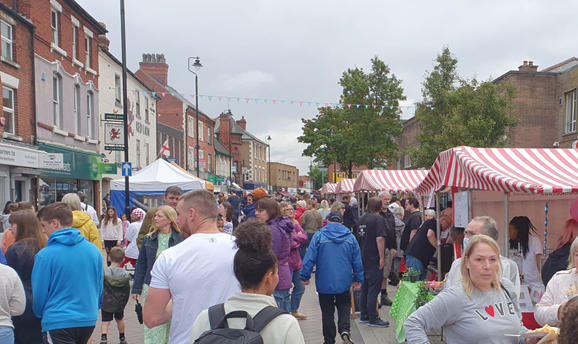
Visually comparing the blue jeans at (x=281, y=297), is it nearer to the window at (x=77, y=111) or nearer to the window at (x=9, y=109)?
the window at (x=9, y=109)

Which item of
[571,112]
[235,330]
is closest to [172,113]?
[571,112]

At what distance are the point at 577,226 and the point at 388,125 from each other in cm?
2494

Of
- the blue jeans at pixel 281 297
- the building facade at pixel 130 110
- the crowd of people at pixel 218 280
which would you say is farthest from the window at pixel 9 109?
the blue jeans at pixel 281 297

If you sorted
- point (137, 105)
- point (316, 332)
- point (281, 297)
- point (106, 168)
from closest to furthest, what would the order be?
point (281, 297)
point (316, 332)
point (106, 168)
point (137, 105)

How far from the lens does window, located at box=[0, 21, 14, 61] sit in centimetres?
1512

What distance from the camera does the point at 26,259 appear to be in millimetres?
4355

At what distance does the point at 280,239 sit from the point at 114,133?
12.1 meters

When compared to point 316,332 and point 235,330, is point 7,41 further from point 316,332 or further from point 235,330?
point 235,330

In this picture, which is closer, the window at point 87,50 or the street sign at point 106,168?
the street sign at point 106,168

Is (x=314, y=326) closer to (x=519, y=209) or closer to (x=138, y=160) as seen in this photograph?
(x=519, y=209)

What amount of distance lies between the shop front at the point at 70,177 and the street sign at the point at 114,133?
2019 mm

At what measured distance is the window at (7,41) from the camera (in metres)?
15.1

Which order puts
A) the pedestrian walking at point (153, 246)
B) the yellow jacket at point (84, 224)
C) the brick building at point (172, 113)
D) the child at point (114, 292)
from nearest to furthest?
the pedestrian walking at point (153, 246), the child at point (114, 292), the yellow jacket at point (84, 224), the brick building at point (172, 113)

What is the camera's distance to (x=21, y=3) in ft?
54.9
